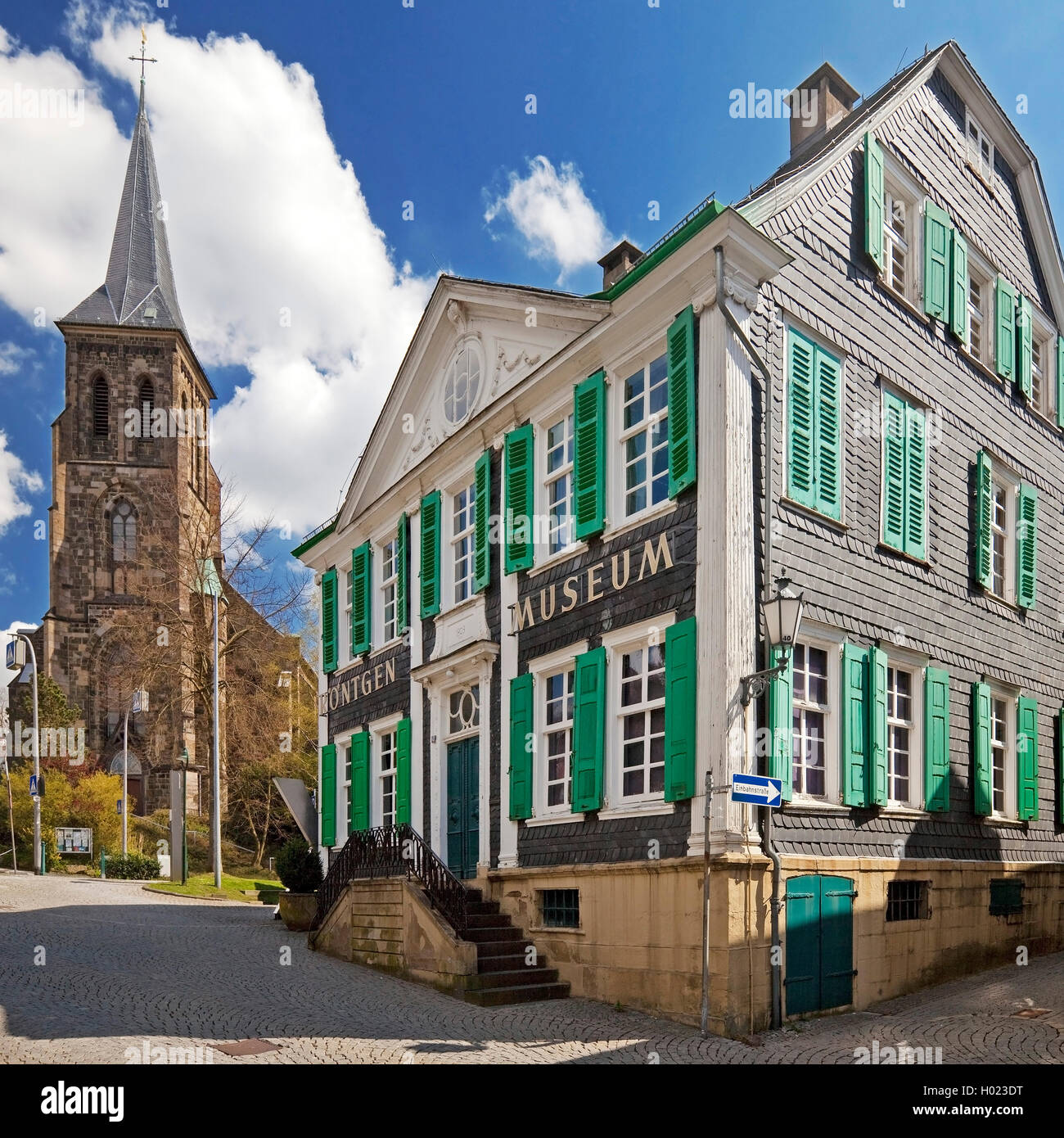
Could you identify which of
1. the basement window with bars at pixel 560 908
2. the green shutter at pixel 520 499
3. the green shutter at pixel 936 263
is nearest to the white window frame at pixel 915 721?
the basement window with bars at pixel 560 908

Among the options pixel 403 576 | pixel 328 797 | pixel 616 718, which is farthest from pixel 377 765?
pixel 616 718

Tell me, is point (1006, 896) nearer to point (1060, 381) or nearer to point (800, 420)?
point (800, 420)

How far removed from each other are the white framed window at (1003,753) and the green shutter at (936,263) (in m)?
5.29

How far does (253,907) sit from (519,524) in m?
14.6

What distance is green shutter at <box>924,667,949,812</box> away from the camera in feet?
45.0

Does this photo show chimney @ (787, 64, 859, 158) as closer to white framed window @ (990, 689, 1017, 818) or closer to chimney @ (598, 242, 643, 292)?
chimney @ (598, 242, 643, 292)

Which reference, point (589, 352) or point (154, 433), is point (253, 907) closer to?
point (589, 352)

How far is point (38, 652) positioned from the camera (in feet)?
202

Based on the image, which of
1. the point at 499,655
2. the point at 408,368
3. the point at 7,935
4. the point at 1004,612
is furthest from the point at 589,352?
the point at 7,935

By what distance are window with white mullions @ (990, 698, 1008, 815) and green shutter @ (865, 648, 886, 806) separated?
3.39 meters

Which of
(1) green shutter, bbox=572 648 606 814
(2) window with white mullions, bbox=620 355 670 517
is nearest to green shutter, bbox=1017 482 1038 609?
(2) window with white mullions, bbox=620 355 670 517

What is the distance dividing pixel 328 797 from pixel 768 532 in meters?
12.1

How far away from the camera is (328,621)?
71.1 feet

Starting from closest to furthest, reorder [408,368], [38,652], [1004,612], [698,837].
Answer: [698,837] < [1004,612] < [408,368] < [38,652]
